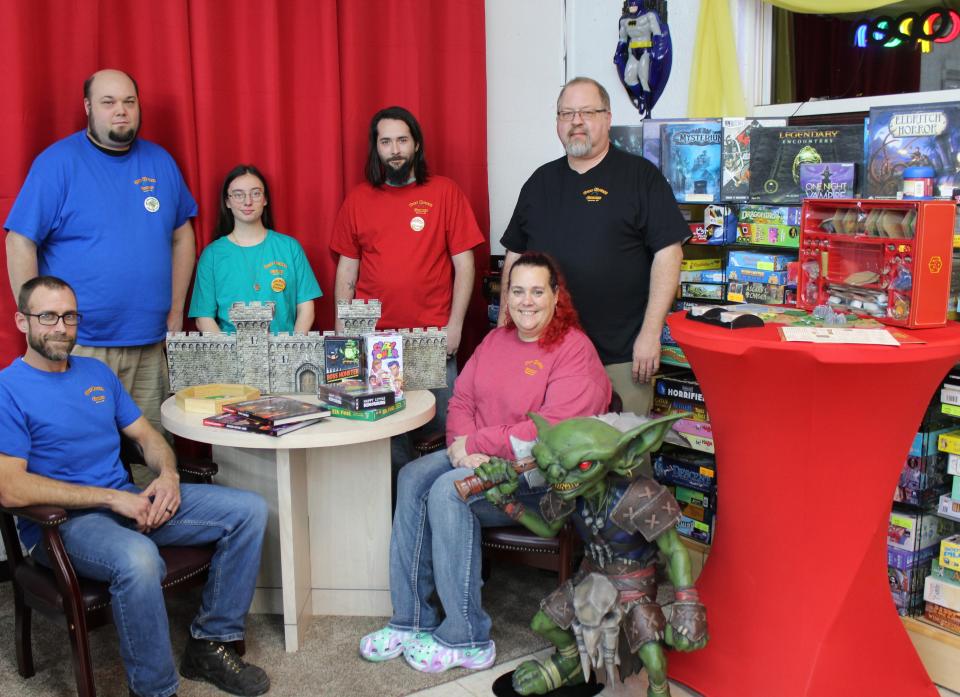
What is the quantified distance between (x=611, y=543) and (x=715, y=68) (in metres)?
2.01

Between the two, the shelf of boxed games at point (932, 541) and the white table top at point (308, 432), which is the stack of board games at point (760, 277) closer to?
the shelf of boxed games at point (932, 541)

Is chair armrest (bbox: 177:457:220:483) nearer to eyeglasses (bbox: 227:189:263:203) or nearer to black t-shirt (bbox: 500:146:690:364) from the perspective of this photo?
eyeglasses (bbox: 227:189:263:203)

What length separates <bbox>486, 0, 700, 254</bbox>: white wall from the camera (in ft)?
13.1

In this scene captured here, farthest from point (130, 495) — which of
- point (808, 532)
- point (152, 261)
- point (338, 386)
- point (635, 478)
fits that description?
point (808, 532)

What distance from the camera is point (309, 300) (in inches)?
137

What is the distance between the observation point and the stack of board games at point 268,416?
2.61 meters

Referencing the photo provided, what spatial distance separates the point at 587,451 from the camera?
7.30 ft

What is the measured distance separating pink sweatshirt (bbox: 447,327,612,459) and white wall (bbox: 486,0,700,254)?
149cm

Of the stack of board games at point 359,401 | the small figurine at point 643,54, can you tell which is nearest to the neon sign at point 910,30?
the small figurine at point 643,54

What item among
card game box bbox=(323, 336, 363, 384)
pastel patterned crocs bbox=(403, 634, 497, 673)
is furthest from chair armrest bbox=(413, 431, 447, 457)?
pastel patterned crocs bbox=(403, 634, 497, 673)

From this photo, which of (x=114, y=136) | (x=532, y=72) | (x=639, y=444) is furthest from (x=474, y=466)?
(x=532, y=72)

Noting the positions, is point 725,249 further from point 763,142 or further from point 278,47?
point 278,47

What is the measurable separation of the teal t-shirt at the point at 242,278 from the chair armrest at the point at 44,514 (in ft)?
3.74

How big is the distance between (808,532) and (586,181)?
1434mm
